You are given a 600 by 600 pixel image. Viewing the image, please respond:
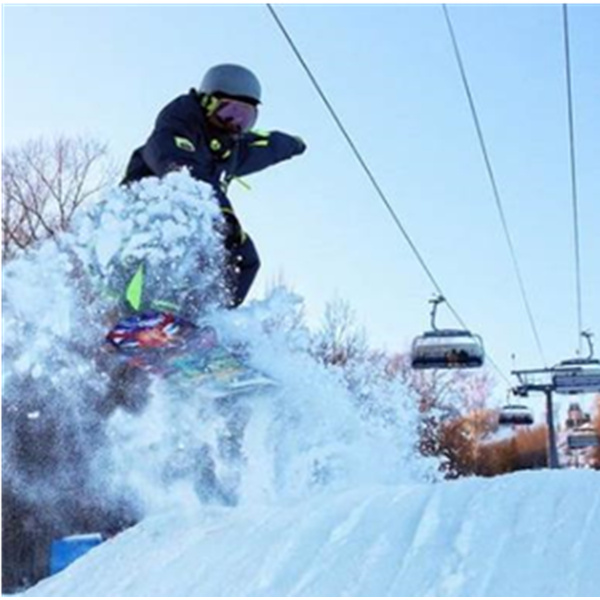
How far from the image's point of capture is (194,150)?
470cm

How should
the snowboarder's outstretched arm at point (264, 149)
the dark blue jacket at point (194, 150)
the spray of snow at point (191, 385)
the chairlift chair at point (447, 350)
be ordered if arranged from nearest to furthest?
the dark blue jacket at point (194, 150)
the spray of snow at point (191, 385)
the snowboarder's outstretched arm at point (264, 149)
the chairlift chair at point (447, 350)

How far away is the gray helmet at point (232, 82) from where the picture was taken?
15.2ft

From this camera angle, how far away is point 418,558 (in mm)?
2646

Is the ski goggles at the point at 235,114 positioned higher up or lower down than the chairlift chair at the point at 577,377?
higher up

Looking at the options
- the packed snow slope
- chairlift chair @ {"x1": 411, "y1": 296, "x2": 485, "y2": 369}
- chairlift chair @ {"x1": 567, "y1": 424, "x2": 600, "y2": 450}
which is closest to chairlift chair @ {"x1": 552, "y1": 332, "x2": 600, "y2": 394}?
chairlift chair @ {"x1": 411, "y1": 296, "x2": 485, "y2": 369}

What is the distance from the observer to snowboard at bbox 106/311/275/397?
466 cm

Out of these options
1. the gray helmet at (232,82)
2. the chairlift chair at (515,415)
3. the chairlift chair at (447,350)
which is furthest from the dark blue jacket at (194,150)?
the chairlift chair at (515,415)

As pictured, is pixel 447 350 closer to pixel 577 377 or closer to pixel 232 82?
pixel 577 377

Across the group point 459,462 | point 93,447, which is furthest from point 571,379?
point 459,462

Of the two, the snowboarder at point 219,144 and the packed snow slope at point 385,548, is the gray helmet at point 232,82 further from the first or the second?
the packed snow slope at point 385,548

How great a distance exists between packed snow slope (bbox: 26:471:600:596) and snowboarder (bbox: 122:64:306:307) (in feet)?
6.22

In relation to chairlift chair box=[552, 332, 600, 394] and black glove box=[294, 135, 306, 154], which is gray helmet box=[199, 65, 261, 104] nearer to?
black glove box=[294, 135, 306, 154]

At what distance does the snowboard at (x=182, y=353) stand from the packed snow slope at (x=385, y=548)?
4.62ft

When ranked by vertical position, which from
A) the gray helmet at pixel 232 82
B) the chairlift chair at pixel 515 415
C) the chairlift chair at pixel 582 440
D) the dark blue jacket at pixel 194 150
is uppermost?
the gray helmet at pixel 232 82
